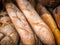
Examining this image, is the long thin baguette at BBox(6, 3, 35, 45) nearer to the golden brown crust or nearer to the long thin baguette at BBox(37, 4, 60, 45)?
the golden brown crust

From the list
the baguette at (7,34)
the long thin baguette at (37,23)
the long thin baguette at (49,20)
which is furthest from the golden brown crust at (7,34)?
the long thin baguette at (49,20)

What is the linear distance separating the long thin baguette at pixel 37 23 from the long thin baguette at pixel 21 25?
34 mm

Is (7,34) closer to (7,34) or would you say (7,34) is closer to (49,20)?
(7,34)

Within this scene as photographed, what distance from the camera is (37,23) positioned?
0.91 m

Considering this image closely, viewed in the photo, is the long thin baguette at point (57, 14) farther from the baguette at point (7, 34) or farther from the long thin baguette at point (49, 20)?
the baguette at point (7, 34)

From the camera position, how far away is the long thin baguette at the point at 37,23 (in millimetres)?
Answer: 847

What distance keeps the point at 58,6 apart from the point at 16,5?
308mm

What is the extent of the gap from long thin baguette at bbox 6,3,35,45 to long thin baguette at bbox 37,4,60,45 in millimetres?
138

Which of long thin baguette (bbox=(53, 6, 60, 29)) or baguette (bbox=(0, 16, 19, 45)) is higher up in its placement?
long thin baguette (bbox=(53, 6, 60, 29))

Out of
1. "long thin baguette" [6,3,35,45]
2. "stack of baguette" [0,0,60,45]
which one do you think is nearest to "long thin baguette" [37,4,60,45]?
"stack of baguette" [0,0,60,45]

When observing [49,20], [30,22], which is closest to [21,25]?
[30,22]

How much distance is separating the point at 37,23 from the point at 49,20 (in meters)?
0.09

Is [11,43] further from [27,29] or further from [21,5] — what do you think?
[21,5]

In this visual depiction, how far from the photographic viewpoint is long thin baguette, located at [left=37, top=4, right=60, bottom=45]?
0.89 m
